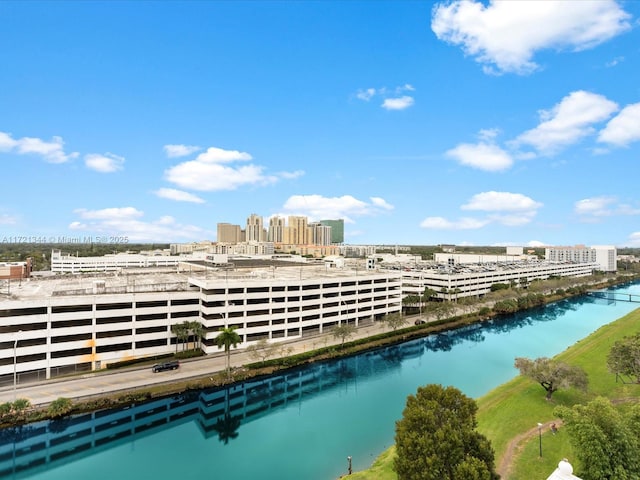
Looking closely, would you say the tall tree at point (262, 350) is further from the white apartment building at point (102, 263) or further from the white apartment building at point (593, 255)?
the white apartment building at point (593, 255)

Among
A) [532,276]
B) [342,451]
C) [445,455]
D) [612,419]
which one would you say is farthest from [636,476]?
[532,276]

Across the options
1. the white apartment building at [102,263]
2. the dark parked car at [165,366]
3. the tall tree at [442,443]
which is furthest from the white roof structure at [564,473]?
the white apartment building at [102,263]

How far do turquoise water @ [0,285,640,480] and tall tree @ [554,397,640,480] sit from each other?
12202 mm

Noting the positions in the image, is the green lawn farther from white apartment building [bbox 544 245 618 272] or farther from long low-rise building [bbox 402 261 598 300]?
white apartment building [bbox 544 245 618 272]

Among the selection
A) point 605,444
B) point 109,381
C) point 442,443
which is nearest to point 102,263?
point 109,381

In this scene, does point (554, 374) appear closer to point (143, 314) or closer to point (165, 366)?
point (165, 366)

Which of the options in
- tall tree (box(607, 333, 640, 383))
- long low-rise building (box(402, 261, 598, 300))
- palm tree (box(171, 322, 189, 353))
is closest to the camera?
tall tree (box(607, 333, 640, 383))

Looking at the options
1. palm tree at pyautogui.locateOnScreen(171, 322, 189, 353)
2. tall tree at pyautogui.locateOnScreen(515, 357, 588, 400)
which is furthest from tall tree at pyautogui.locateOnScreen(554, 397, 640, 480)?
palm tree at pyautogui.locateOnScreen(171, 322, 189, 353)

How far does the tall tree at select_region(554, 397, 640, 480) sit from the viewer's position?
17922mm

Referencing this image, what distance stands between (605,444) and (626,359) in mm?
19498

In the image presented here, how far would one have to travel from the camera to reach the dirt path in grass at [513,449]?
77.7 feet

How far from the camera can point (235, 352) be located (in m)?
50.2

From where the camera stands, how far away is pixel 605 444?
59.6 ft

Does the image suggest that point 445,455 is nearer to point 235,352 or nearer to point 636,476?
point 636,476
